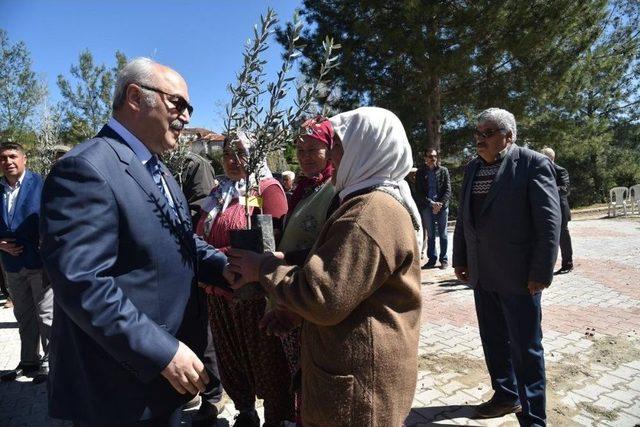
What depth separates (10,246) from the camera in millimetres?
3912

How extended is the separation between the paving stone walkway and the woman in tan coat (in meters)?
1.76

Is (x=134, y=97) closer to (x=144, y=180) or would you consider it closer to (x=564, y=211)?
(x=144, y=180)

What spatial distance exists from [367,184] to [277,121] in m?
0.44

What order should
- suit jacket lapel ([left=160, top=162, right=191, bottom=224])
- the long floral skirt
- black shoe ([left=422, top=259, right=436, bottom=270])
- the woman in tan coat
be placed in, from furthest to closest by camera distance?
black shoe ([left=422, top=259, right=436, bottom=270]) < the long floral skirt < suit jacket lapel ([left=160, top=162, right=191, bottom=224]) < the woman in tan coat

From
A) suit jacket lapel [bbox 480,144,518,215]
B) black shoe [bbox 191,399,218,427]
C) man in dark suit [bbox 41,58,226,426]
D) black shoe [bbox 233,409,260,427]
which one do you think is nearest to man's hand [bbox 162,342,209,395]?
man in dark suit [bbox 41,58,226,426]

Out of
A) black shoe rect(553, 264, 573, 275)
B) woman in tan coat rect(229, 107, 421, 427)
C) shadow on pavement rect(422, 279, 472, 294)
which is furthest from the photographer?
black shoe rect(553, 264, 573, 275)

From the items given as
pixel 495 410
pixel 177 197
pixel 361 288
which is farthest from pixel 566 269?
pixel 177 197

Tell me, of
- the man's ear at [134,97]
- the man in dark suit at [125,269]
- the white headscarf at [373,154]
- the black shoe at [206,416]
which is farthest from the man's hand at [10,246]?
the white headscarf at [373,154]

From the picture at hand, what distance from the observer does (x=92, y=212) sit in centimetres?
140

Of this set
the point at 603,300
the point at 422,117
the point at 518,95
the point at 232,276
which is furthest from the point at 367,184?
the point at 518,95

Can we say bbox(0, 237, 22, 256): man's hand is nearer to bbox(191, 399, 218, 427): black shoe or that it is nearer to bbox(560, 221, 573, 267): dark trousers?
bbox(191, 399, 218, 427): black shoe

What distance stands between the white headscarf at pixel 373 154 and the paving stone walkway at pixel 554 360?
7.06 feet

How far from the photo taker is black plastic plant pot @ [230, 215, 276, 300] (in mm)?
1747

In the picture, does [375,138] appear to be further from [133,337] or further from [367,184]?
[133,337]
